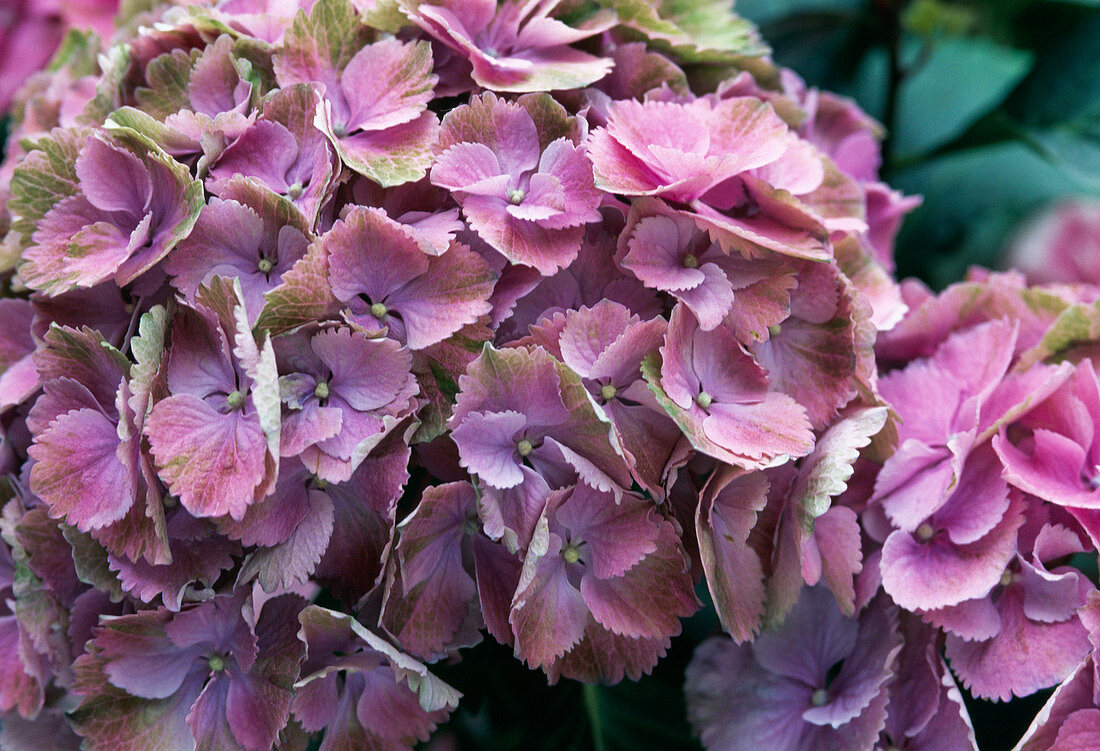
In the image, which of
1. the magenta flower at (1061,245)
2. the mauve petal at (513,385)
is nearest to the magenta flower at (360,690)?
the mauve petal at (513,385)

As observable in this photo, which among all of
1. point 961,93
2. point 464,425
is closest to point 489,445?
point 464,425

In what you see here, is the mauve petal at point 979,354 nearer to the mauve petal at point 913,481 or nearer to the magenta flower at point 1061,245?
the mauve petal at point 913,481

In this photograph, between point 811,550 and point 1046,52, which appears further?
point 1046,52

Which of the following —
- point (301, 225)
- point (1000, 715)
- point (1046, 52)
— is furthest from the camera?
point (1046, 52)

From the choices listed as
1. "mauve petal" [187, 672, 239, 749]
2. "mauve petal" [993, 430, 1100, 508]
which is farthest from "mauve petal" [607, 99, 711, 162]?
"mauve petal" [187, 672, 239, 749]

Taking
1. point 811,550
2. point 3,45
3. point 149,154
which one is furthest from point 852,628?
point 3,45

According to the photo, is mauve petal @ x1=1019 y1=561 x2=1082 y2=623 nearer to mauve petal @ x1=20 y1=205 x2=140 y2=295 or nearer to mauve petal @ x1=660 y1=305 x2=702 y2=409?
mauve petal @ x1=660 y1=305 x2=702 y2=409

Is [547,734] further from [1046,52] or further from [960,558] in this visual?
[1046,52]
